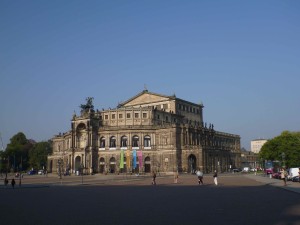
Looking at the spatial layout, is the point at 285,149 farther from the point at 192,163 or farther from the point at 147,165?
the point at 147,165

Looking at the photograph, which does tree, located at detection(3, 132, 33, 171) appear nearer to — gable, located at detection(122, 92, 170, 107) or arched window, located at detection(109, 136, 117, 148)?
arched window, located at detection(109, 136, 117, 148)

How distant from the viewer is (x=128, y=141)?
103 meters

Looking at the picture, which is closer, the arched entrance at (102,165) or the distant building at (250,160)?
the arched entrance at (102,165)

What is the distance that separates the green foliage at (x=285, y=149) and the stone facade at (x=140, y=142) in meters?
15.9

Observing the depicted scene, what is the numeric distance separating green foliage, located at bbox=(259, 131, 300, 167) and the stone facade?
15.9 meters

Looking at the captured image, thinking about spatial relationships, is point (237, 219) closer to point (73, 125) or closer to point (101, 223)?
point (101, 223)

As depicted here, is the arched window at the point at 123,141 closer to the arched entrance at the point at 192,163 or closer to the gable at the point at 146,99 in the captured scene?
the gable at the point at 146,99

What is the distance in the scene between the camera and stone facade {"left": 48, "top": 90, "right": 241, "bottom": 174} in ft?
325

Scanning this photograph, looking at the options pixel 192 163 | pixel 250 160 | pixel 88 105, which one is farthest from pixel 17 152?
pixel 250 160

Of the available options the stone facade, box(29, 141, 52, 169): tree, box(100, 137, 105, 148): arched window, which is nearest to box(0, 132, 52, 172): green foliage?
box(29, 141, 52, 169): tree

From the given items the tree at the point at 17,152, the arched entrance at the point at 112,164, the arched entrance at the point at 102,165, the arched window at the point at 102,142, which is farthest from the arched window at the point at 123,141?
the tree at the point at 17,152

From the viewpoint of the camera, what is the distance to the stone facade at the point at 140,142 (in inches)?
3898

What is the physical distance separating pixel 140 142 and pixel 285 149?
41172 mm

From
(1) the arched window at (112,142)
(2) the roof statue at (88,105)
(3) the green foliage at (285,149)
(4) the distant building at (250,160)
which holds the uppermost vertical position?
(2) the roof statue at (88,105)
